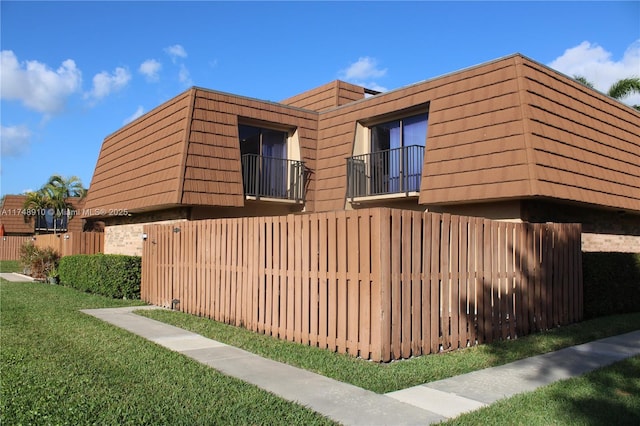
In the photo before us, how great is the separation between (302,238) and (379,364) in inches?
91.5

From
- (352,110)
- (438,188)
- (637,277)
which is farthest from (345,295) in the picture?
(352,110)

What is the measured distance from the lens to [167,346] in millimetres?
7914

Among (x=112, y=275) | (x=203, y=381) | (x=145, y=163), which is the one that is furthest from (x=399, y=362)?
(x=145, y=163)

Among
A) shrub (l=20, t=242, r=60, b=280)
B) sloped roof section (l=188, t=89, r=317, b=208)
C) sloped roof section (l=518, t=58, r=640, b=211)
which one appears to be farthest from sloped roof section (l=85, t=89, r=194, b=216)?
sloped roof section (l=518, t=58, r=640, b=211)

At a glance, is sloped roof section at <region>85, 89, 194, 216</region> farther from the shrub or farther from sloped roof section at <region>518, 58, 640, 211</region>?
sloped roof section at <region>518, 58, 640, 211</region>

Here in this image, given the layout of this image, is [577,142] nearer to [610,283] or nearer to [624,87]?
[610,283]

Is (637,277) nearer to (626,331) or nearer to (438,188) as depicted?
(626,331)

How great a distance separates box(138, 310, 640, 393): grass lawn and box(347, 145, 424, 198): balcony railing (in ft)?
18.0

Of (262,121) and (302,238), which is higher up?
(262,121)

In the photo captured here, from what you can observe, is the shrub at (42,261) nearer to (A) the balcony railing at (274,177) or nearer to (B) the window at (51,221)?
(A) the balcony railing at (274,177)

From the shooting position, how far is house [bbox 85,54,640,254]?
11500mm

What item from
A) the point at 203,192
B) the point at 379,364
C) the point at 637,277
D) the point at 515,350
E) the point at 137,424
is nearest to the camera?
the point at 137,424

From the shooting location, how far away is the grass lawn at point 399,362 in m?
6.31

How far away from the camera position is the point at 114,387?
565 cm
